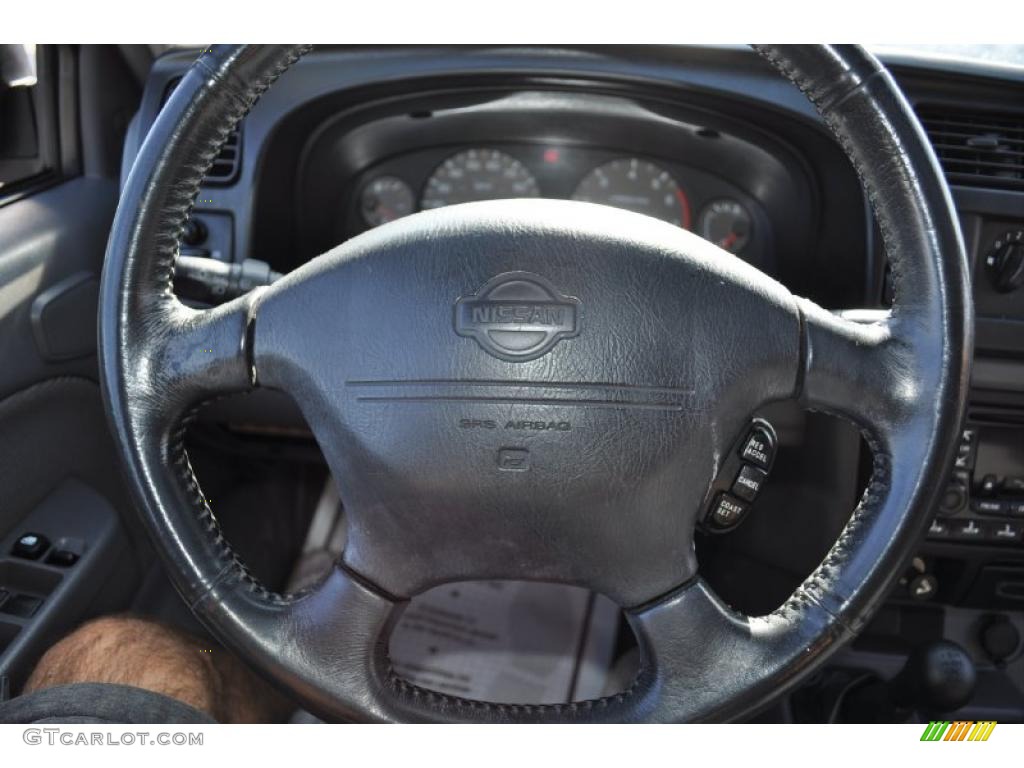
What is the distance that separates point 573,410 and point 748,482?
18 centimetres

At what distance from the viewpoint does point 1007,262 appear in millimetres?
1187

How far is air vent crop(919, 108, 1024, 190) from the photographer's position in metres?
1.23

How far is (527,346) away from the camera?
0.72m

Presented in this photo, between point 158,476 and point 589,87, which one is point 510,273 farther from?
point 589,87

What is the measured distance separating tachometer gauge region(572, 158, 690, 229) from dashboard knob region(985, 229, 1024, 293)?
0.44 meters

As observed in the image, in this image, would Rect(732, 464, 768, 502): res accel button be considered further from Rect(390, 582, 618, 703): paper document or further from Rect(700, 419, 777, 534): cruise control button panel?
Rect(390, 582, 618, 703): paper document

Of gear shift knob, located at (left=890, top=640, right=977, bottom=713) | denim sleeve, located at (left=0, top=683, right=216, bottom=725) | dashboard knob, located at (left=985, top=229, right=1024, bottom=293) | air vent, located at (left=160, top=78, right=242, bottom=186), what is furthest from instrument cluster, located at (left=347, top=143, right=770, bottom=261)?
denim sleeve, located at (left=0, top=683, right=216, bottom=725)

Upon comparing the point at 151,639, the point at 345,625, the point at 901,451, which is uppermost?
the point at 901,451

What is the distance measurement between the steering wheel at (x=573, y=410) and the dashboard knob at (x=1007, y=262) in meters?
0.52

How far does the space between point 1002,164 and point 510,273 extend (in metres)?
0.82

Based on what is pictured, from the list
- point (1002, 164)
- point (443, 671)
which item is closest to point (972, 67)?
point (1002, 164)

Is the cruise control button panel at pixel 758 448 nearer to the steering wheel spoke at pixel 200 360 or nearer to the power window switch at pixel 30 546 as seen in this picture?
the steering wheel spoke at pixel 200 360

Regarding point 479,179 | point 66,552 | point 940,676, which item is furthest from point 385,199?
point 940,676

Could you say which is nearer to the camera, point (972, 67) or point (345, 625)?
point (345, 625)
